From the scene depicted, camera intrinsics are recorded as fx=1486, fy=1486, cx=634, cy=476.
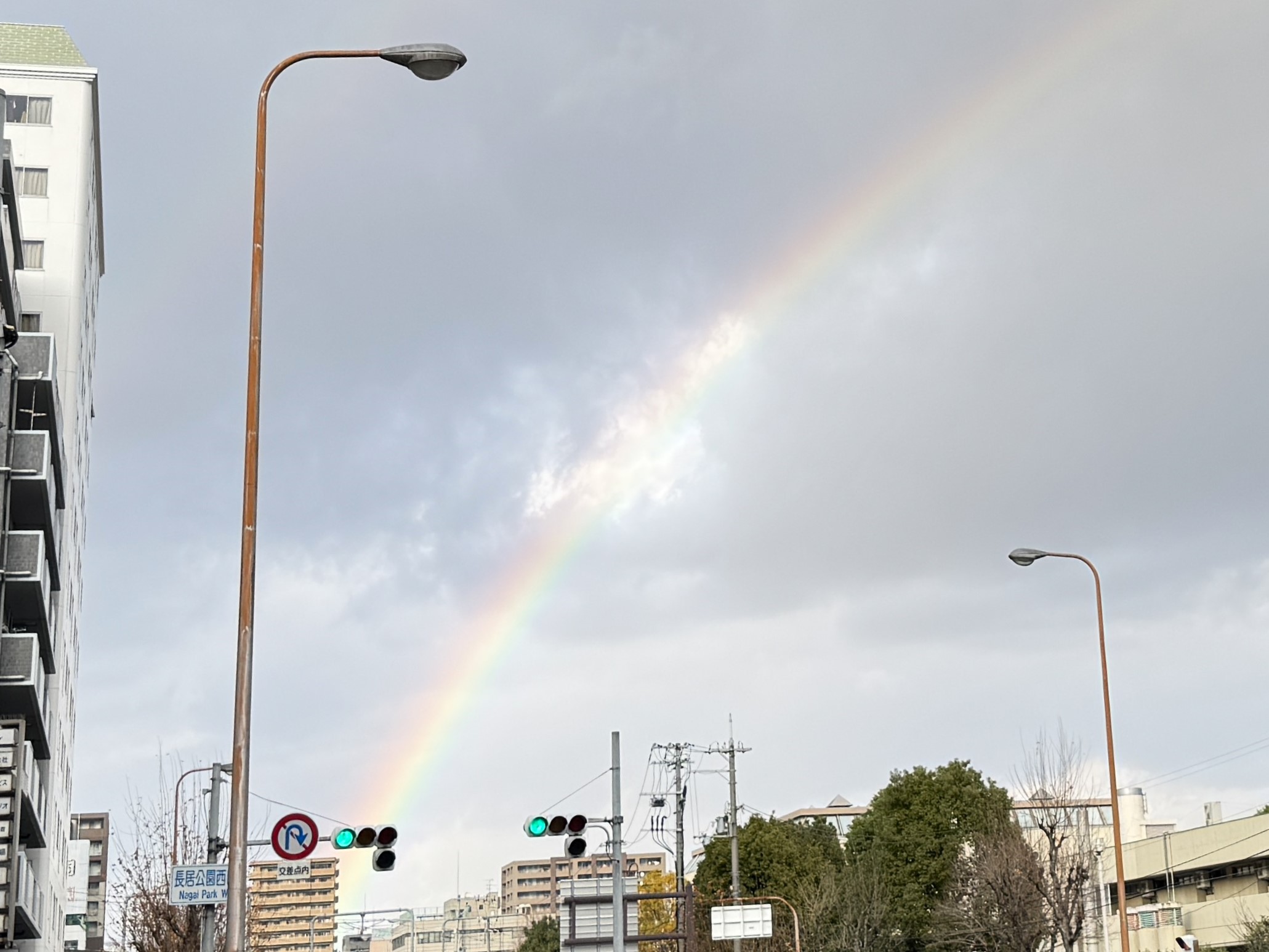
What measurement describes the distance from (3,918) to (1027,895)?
37882 mm

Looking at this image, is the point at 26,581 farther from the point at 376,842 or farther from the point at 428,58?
the point at 428,58

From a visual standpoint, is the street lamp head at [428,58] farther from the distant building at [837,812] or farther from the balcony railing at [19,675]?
the distant building at [837,812]

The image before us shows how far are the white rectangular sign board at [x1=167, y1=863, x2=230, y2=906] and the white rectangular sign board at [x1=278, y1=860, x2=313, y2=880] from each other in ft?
3.21

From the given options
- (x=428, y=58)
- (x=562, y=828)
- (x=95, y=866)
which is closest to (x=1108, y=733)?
(x=562, y=828)

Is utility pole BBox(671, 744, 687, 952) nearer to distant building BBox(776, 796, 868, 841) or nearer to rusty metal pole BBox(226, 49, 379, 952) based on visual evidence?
rusty metal pole BBox(226, 49, 379, 952)

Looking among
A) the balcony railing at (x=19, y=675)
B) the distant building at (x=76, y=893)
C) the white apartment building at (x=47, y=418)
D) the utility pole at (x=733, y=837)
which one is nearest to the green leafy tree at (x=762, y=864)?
the utility pole at (x=733, y=837)

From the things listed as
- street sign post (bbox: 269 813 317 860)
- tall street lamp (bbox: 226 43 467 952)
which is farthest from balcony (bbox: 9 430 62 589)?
tall street lamp (bbox: 226 43 467 952)

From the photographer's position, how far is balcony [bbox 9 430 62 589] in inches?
1906

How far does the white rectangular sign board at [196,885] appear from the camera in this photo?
78.3 feet

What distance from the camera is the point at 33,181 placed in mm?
72625

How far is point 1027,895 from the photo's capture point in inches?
2263

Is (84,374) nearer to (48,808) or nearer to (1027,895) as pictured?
(48,808)

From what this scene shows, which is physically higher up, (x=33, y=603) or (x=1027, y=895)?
(x=33, y=603)

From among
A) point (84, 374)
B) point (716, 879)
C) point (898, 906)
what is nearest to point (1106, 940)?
point (898, 906)
